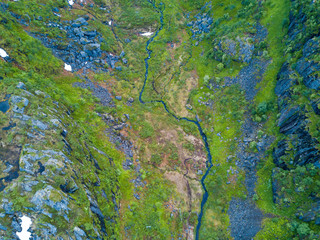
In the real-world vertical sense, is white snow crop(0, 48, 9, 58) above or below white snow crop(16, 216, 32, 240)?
above

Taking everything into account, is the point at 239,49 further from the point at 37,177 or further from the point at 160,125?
the point at 37,177

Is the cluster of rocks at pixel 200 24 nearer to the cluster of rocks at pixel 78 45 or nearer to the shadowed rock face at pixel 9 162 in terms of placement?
the cluster of rocks at pixel 78 45

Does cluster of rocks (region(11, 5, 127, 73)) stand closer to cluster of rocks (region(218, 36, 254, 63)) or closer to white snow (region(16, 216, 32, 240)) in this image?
cluster of rocks (region(218, 36, 254, 63))

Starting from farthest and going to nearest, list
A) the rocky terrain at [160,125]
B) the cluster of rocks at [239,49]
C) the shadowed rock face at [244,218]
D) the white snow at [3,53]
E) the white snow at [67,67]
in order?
the cluster of rocks at [239,49] < the white snow at [67,67] < the white snow at [3,53] < the shadowed rock face at [244,218] < the rocky terrain at [160,125]

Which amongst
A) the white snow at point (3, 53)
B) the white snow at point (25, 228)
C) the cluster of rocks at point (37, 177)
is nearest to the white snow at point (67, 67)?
the white snow at point (3, 53)

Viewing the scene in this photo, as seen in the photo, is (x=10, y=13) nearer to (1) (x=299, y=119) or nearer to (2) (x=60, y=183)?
(2) (x=60, y=183)

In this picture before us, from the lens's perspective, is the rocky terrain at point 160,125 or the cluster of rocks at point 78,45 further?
the cluster of rocks at point 78,45

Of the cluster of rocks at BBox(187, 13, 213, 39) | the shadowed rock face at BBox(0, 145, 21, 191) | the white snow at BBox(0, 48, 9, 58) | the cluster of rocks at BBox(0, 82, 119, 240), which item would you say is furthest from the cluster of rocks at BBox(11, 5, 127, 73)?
the cluster of rocks at BBox(187, 13, 213, 39)

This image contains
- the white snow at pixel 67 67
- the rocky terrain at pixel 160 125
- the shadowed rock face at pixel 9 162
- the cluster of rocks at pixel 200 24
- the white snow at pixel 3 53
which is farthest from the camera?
the cluster of rocks at pixel 200 24
